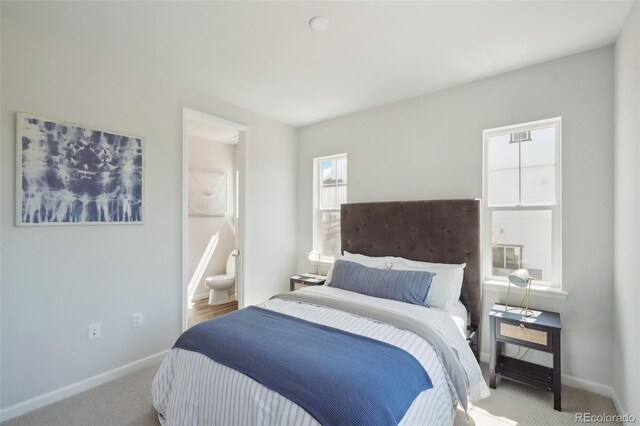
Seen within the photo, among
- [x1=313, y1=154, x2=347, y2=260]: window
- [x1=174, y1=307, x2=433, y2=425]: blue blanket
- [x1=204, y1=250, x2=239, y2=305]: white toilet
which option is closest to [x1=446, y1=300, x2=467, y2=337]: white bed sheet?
[x1=174, y1=307, x2=433, y2=425]: blue blanket

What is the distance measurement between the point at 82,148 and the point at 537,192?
12.2ft

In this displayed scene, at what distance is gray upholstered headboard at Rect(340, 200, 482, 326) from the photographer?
274 cm

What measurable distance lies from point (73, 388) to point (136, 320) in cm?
59

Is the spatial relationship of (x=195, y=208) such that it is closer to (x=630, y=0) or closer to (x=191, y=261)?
(x=191, y=261)

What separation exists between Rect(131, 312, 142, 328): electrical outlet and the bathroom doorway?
55.7 inches

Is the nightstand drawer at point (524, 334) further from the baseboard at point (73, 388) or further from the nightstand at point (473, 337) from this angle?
the baseboard at point (73, 388)

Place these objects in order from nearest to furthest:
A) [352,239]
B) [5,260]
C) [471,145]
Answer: [5,260] → [471,145] → [352,239]

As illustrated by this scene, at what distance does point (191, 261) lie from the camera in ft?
15.7

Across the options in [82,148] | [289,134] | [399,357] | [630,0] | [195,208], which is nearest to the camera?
[399,357]

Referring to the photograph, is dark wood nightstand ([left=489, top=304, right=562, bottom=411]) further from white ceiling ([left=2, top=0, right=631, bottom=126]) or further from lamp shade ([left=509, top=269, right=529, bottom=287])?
white ceiling ([left=2, top=0, right=631, bottom=126])

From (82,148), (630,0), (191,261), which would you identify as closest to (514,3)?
(630,0)

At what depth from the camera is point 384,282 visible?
2.61 m

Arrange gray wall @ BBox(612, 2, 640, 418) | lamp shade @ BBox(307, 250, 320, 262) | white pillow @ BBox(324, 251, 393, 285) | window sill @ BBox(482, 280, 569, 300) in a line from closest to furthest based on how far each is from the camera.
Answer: gray wall @ BBox(612, 2, 640, 418)
window sill @ BBox(482, 280, 569, 300)
white pillow @ BBox(324, 251, 393, 285)
lamp shade @ BBox(307, 250, 320, 262)

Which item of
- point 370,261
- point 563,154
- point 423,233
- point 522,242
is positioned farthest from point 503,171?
point 370,261
